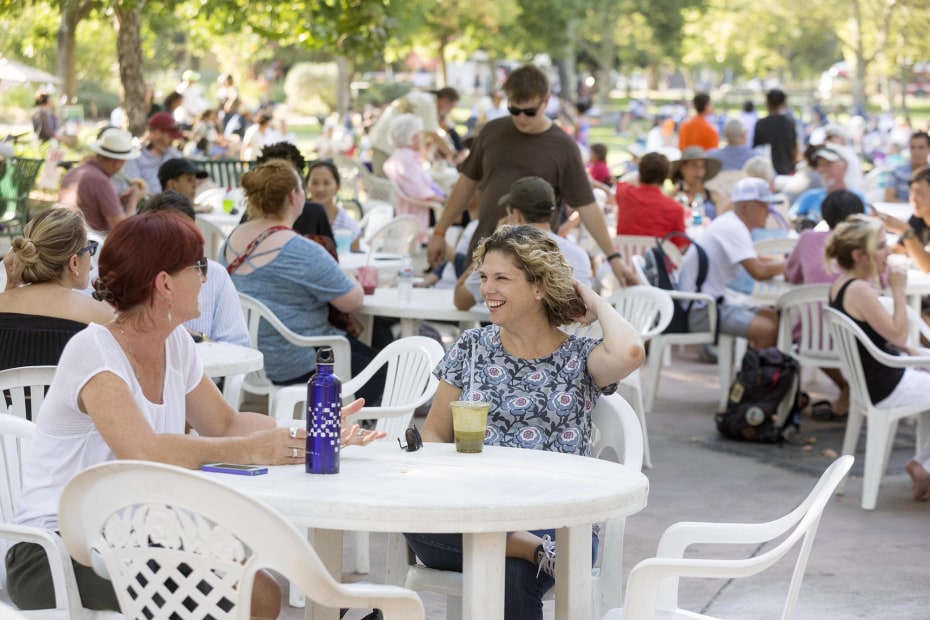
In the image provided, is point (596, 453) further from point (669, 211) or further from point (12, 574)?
point (669, 211)

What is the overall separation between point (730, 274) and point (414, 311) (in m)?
2.51

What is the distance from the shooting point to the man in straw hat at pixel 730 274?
8109 millimetres

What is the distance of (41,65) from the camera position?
33.2m

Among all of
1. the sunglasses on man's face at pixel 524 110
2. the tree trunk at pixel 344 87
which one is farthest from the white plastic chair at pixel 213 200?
the tree trunk at pixel 344 87

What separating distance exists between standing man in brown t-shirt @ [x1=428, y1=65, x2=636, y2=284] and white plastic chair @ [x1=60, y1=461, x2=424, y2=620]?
438cm

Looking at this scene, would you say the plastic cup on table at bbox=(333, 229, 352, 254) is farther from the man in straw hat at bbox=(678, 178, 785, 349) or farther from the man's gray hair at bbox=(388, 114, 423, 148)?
the man's gray hair at bbox=(388, 114, 423, 148)

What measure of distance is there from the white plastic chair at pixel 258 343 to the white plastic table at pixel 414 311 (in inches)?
12.4

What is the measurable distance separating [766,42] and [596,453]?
2056 inches

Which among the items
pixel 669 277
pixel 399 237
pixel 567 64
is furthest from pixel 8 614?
pixel 567 64

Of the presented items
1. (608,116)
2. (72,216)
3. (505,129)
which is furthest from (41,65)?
(72,216)

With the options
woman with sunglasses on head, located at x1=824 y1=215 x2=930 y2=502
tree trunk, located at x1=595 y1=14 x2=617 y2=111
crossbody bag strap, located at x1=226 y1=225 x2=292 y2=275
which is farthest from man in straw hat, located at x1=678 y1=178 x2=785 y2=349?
tree trunk, located at x1=595 y1=14 x2=617 y2=111

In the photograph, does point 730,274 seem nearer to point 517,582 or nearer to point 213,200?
point 213,200

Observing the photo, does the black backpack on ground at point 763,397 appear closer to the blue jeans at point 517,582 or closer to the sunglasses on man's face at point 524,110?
the sunglasses on man's face at point 524,110

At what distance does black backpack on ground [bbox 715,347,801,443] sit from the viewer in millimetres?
7406
